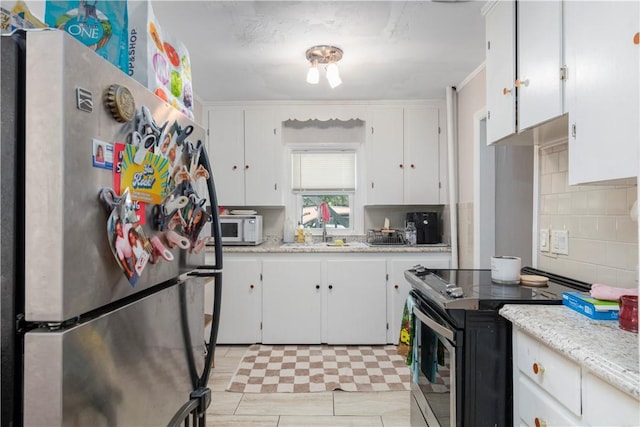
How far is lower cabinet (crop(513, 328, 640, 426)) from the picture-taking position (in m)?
0.83

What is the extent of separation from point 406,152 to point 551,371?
9.04 feet

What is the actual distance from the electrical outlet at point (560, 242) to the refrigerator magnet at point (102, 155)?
180 centimetres

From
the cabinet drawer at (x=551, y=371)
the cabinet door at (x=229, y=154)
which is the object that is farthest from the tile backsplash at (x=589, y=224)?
the cabinet door at (x=229, y=154)

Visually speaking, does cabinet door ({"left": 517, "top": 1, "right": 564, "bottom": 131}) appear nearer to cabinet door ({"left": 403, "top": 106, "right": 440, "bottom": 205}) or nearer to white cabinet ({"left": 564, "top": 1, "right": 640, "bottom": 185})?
white cabinet ({"left": 564, "top": 1, "right": 640, "bottom": 185})

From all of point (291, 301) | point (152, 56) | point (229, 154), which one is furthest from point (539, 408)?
point (229, 154)

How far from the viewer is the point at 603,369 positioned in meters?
0.83

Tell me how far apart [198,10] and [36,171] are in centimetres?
177

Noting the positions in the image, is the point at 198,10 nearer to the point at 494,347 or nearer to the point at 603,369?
the point at 494,347

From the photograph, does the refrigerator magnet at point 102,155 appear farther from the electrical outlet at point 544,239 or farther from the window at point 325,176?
the window at point 325,176

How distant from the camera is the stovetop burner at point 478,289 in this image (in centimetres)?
135

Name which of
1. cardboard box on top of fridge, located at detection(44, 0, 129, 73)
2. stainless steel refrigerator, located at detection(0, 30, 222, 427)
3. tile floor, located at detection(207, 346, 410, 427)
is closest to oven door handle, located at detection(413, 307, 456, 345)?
tile floor, located at detection(207, 346, 410, 427)

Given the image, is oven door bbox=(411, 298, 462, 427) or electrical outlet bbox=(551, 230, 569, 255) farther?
electrical outlet bbox=(551, 230, 569, 255)

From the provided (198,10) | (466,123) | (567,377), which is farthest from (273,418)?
(466,123)

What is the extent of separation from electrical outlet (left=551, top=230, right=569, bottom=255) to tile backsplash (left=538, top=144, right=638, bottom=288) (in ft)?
0.06
